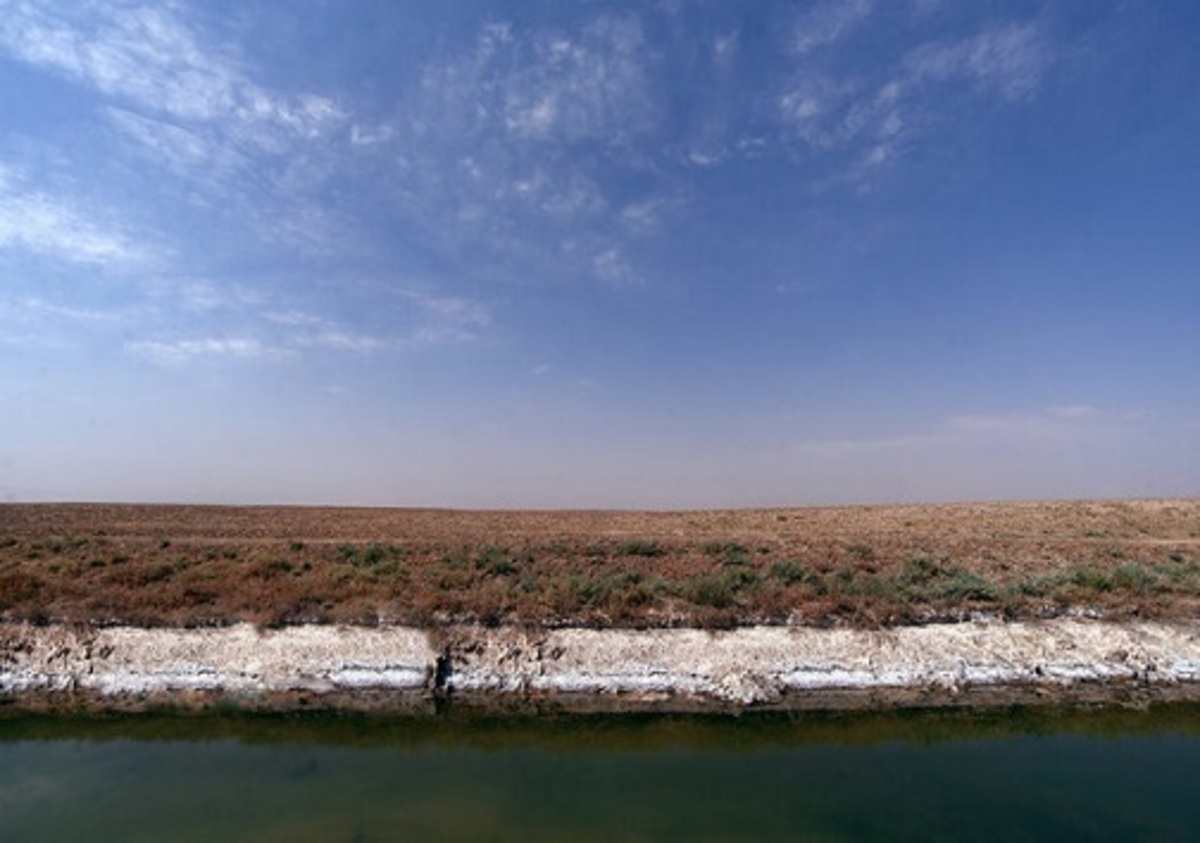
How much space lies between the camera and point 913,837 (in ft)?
38.9

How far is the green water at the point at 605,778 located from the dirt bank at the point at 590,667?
3.69 ft

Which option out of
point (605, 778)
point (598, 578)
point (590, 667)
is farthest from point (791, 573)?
point (605, 778)

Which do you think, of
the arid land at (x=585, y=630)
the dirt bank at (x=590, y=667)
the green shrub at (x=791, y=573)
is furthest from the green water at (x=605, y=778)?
the green shrub at (x=791, y=573)

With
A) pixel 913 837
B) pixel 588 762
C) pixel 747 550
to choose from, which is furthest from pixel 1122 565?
pixel 588 762

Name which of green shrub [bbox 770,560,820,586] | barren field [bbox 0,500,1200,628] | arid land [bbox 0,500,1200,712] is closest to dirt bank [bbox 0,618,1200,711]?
arid land [bbox 0,500,1200,712]

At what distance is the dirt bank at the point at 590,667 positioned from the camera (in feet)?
61.0

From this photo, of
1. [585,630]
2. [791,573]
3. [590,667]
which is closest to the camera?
[590,667]

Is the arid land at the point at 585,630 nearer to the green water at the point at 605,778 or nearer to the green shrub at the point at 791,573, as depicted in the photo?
the green shrub at the point at 791,573

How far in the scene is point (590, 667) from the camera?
1959 cm

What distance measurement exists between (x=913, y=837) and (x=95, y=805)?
569 inches

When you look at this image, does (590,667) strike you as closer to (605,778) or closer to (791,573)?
(605,778)

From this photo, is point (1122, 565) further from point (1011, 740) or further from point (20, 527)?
point (20, 527)

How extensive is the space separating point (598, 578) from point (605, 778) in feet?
35.5

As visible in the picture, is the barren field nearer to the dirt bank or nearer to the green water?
the dirt bank
